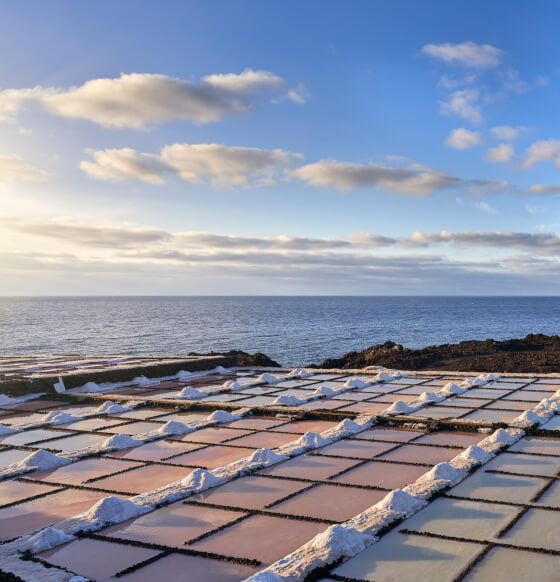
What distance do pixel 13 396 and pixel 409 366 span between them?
77.6 feet

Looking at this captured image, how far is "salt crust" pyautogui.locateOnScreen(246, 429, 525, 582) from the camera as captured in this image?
16.5 ft

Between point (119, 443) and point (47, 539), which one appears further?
point (119, 443)

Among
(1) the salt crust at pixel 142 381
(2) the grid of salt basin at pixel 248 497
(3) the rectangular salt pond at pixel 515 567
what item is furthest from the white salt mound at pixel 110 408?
(3) the rectangular salt pond at pixel 515 567

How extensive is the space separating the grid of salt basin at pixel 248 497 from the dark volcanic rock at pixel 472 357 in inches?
889

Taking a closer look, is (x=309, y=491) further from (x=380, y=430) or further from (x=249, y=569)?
(x=380, y=430)

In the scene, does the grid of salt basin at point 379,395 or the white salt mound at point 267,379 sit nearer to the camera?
the grid of salt basin at point 379,395

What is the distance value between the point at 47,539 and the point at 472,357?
1333 inches

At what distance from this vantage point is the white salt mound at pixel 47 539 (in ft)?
18.5

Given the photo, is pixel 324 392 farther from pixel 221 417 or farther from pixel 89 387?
pixel 89 387

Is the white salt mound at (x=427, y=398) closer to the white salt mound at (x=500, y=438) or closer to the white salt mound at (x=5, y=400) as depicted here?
the white salt mound at (x=500, y=438)

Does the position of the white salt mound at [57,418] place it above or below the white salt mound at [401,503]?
below

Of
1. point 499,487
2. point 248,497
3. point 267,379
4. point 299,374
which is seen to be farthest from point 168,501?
point 299,374

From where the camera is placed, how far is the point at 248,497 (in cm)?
714

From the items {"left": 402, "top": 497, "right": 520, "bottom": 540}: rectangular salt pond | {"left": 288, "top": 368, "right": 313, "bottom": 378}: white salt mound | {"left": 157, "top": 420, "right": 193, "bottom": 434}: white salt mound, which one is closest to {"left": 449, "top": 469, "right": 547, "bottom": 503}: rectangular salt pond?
{"left": 402, "top": 497, "right": 520, "bottom": 540}: rectangular salt pond
